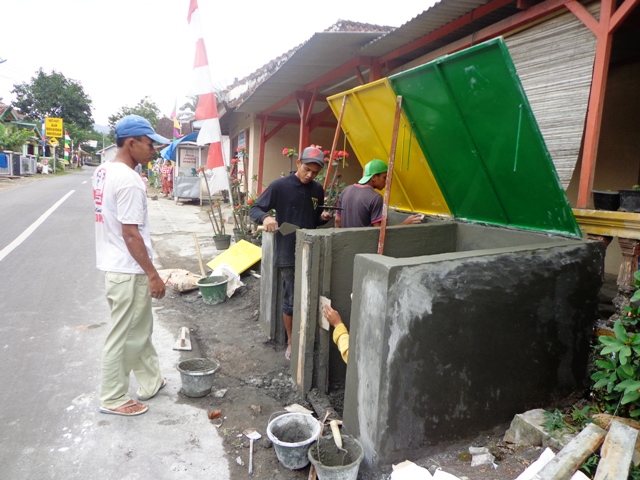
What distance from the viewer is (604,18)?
3135 millimetres

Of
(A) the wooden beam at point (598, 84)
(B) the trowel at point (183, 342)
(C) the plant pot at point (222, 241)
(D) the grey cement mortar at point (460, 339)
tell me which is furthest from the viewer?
(C) the plant pot at point (222, 241)

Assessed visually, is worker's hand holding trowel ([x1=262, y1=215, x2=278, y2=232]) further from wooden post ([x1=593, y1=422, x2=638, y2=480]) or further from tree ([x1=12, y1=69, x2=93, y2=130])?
tree ([x1=12, y1=69, x2=93, y2=130])

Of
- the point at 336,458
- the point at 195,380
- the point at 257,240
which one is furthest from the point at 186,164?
the point at 336,458

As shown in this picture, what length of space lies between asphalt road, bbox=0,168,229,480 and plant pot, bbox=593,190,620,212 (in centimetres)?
307

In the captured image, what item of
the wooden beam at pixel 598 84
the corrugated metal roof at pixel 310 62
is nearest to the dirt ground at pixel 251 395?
the wooden beam at pixel 598 84

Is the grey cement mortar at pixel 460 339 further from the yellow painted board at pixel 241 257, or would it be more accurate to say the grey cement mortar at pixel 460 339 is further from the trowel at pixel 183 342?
the yellow painted board at pixel 241 257

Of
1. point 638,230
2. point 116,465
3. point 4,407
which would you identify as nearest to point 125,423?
point 116,465

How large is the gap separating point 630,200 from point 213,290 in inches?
177

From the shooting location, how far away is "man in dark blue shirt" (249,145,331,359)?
13.1 ft

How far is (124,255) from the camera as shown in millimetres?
3006

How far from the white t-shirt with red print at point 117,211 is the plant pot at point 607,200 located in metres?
3.15

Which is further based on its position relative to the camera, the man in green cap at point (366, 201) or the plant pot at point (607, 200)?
the man in green cap at point (366, 201)

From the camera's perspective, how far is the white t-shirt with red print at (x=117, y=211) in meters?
2.87

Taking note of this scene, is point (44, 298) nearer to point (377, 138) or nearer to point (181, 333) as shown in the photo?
point (181, 333)
